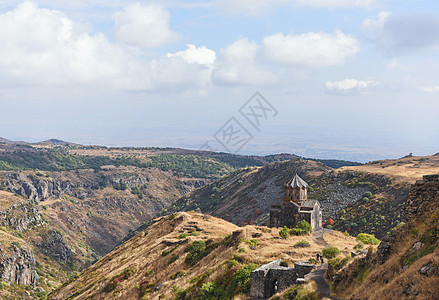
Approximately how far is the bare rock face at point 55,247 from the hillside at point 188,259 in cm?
8876

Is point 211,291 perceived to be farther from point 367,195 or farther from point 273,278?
point 367,195

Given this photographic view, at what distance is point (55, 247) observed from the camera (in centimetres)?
15550

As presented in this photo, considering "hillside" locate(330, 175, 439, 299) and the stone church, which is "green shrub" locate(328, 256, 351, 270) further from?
the stone church

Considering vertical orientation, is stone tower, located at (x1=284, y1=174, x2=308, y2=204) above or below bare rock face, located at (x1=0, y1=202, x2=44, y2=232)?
above

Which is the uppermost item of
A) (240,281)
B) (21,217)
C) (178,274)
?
(240,281)

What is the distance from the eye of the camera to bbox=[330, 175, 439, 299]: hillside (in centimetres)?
1437

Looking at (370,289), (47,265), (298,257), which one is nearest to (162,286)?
(298,257)

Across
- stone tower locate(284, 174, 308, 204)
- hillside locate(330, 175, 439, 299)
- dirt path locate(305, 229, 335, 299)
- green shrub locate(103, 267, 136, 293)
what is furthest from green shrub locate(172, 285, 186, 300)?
stone tower locate(284, 174, 308, 204)

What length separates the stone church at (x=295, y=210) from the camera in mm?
56438

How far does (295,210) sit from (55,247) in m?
128

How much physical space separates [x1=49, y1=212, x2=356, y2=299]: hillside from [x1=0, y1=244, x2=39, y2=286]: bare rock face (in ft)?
194

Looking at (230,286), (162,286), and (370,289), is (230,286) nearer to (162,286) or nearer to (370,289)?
(162,286)

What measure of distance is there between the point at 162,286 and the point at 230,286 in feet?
45.4

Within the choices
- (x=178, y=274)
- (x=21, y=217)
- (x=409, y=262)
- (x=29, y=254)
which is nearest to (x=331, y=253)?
(x=409, y=262)
